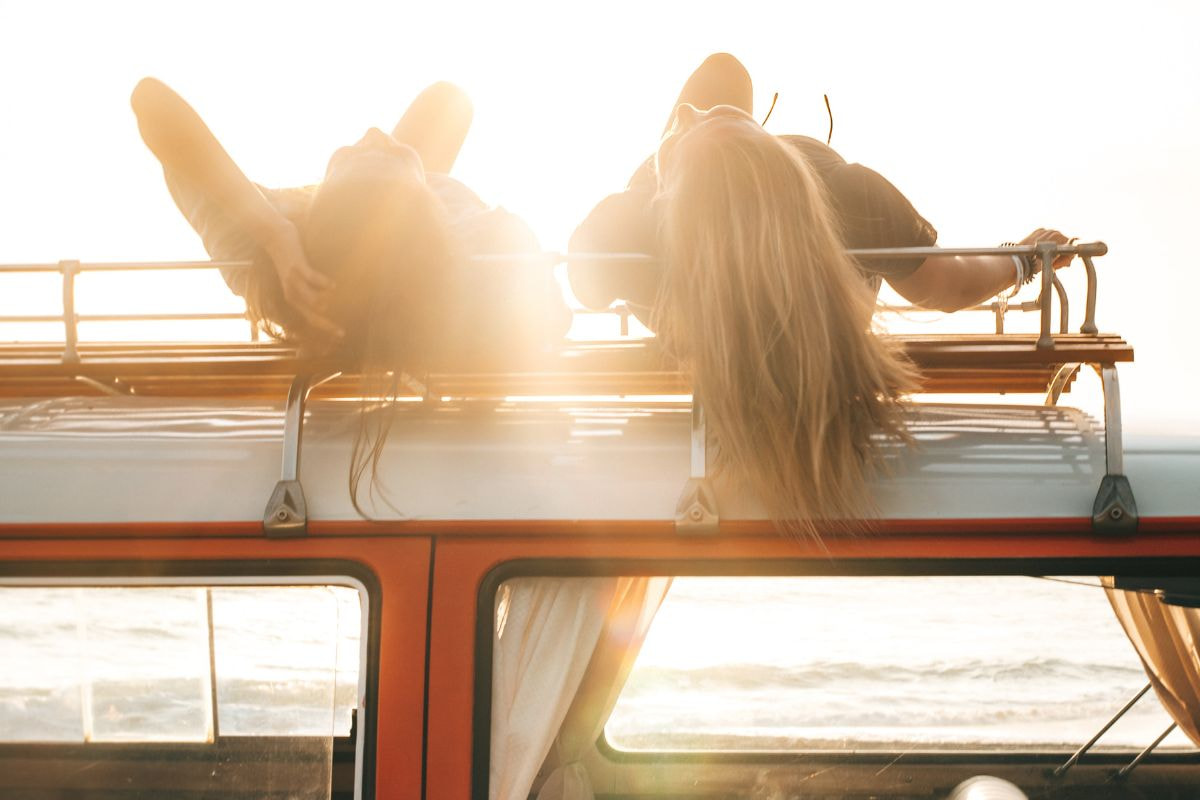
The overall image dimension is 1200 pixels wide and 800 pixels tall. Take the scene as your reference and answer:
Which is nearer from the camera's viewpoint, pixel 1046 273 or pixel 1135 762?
pixel 1046 273

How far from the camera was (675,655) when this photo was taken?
207cm

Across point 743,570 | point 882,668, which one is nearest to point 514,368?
point 743,570

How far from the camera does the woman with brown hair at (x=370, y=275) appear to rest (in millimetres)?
1956

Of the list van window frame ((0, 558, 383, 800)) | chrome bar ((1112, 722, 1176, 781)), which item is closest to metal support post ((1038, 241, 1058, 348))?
chrome bar ((1112, 722, 1176, 781))

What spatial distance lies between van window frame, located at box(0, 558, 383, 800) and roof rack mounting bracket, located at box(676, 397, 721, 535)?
0.55 metres

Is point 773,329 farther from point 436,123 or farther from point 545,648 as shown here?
point 436,123

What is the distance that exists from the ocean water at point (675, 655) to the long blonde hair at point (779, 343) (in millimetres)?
235

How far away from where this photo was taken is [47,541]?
1.96 m

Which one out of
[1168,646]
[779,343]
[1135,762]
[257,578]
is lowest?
[1135,762]

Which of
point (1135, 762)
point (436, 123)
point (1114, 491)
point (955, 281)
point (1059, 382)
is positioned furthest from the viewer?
point (436, 123)

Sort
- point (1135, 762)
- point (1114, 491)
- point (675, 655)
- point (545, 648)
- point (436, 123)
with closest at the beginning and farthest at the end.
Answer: point (1114, 491)
point (545, 648)
point (675, 655)
point (1135, 762)
point (436, 123)

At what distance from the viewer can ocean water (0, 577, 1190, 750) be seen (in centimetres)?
196

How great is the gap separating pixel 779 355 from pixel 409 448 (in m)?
0.68

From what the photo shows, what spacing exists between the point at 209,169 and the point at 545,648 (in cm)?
111
